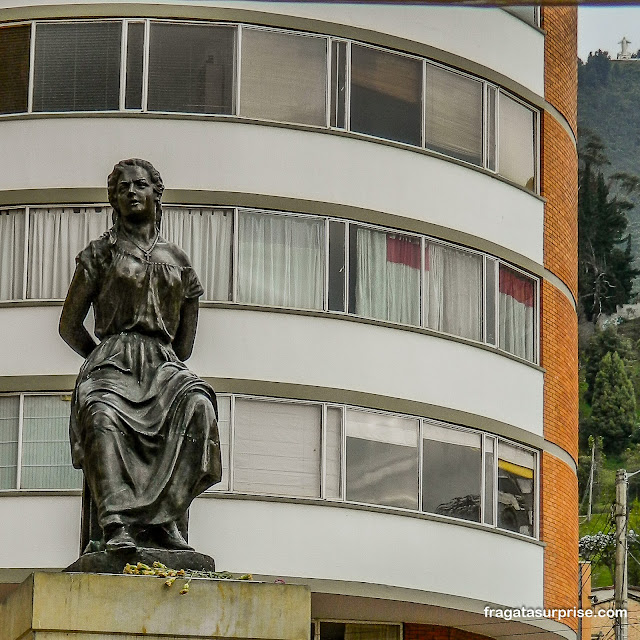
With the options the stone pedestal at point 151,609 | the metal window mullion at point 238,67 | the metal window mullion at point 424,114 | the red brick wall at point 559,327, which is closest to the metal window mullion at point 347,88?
the metal window mullion at point 424,114

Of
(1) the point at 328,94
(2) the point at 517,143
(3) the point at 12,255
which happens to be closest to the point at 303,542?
(3) the point at 12,255

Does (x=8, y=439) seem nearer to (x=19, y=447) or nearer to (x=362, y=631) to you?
(x=19, y=447)

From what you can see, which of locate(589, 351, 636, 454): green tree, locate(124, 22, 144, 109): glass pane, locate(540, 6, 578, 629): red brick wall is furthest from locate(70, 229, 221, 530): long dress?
locate(589, 351, 636, 454): green tree

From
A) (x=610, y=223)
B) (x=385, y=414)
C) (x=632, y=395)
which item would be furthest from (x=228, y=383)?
(x=610, y=223)

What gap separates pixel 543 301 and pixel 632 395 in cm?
12100

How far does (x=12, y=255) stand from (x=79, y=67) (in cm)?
307

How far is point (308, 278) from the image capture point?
28609 mm

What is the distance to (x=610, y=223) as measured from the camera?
528 feet

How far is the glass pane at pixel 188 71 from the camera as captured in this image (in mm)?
28562

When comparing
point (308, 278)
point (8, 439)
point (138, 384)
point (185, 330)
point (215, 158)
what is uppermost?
point (215, 158)

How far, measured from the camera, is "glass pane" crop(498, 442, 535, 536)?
3031 centimetres

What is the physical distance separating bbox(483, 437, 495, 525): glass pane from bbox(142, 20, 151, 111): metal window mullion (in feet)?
24.7

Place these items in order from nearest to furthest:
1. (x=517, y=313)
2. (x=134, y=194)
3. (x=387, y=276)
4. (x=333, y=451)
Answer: (x=134, y=194) < (x=333, y=451) < (x=387, y=276) < (x=517, y=313)

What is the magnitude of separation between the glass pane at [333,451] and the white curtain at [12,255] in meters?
5.02
